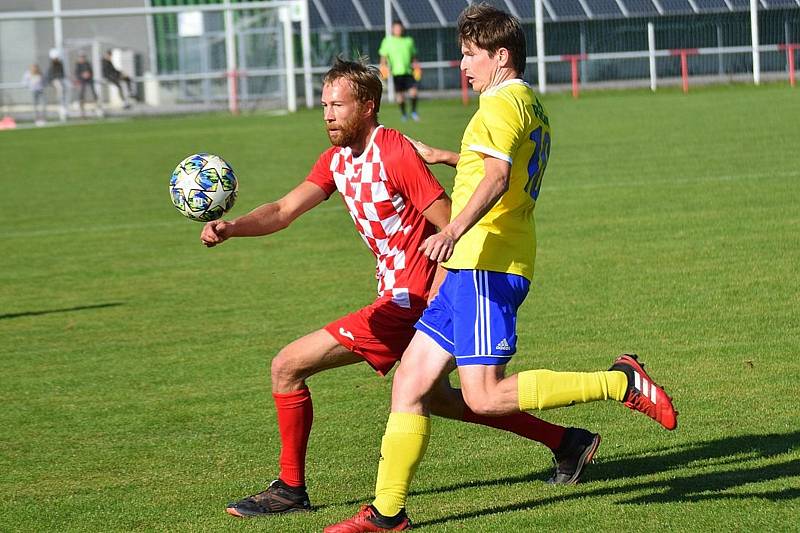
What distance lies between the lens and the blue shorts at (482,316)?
185 inches

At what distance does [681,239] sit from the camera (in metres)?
11.9

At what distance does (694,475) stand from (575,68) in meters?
33.6

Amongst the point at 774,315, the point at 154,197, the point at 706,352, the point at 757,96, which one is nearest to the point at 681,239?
the point at 774,315

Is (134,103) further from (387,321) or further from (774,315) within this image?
(387,321)

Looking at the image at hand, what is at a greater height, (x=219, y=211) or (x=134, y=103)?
(x=134, y=103)

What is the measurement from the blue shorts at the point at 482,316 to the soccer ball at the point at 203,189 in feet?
4.08

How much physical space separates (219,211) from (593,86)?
113ft

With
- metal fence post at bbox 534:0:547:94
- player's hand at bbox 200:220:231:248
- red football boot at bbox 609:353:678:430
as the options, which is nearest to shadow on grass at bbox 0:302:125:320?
player's hand at bbox 200:220:231:248

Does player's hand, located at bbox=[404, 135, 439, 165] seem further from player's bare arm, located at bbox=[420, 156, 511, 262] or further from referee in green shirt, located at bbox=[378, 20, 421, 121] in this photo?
referee in green shirt, located at bbox=[378, 20, 421, 121]

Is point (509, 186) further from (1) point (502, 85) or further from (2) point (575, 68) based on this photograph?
(2) point (575, 68)

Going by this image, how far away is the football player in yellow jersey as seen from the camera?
4711mm

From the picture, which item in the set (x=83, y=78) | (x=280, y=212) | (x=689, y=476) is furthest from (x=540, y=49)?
(x=689, y=476)

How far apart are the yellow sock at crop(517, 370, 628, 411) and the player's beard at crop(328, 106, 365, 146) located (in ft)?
3.83

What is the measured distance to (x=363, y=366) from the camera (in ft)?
26.8
